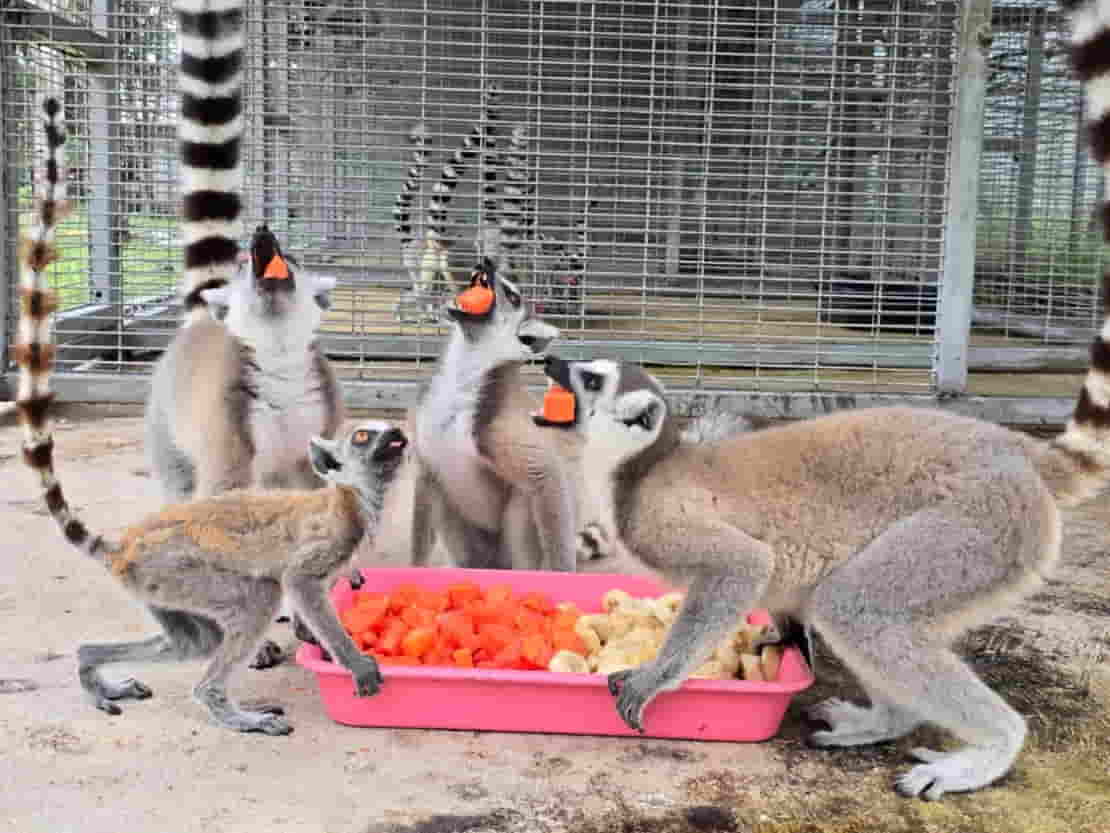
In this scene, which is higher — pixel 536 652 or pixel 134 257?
pixel 134 257

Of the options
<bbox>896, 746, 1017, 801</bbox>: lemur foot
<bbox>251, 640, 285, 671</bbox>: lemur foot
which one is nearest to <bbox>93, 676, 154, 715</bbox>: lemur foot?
<bbox>251, 640, 285, 671</bbox>: lemur foot

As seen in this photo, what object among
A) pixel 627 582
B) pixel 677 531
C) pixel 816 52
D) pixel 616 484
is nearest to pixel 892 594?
pixel 677 531

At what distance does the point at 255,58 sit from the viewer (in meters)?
7.27

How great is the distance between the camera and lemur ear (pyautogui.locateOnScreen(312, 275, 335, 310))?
404 cm

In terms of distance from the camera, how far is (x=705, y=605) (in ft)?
9.45

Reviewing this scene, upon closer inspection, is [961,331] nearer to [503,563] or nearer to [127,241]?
[503,563]

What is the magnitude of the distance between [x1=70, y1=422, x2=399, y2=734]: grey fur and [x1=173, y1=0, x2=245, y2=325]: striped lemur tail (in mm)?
1556

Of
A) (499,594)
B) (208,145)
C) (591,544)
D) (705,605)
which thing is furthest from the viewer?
(591,544)

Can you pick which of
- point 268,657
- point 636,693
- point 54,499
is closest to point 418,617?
point 268,657

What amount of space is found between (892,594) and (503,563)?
193 centimetres

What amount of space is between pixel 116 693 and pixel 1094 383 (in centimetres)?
260

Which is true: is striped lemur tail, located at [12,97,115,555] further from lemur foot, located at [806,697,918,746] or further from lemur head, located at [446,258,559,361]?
lemur foot, located at [806,697,918,746]

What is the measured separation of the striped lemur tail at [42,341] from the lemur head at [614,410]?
1233 millimetres

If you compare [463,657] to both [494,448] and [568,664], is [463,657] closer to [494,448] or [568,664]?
[568,664]
